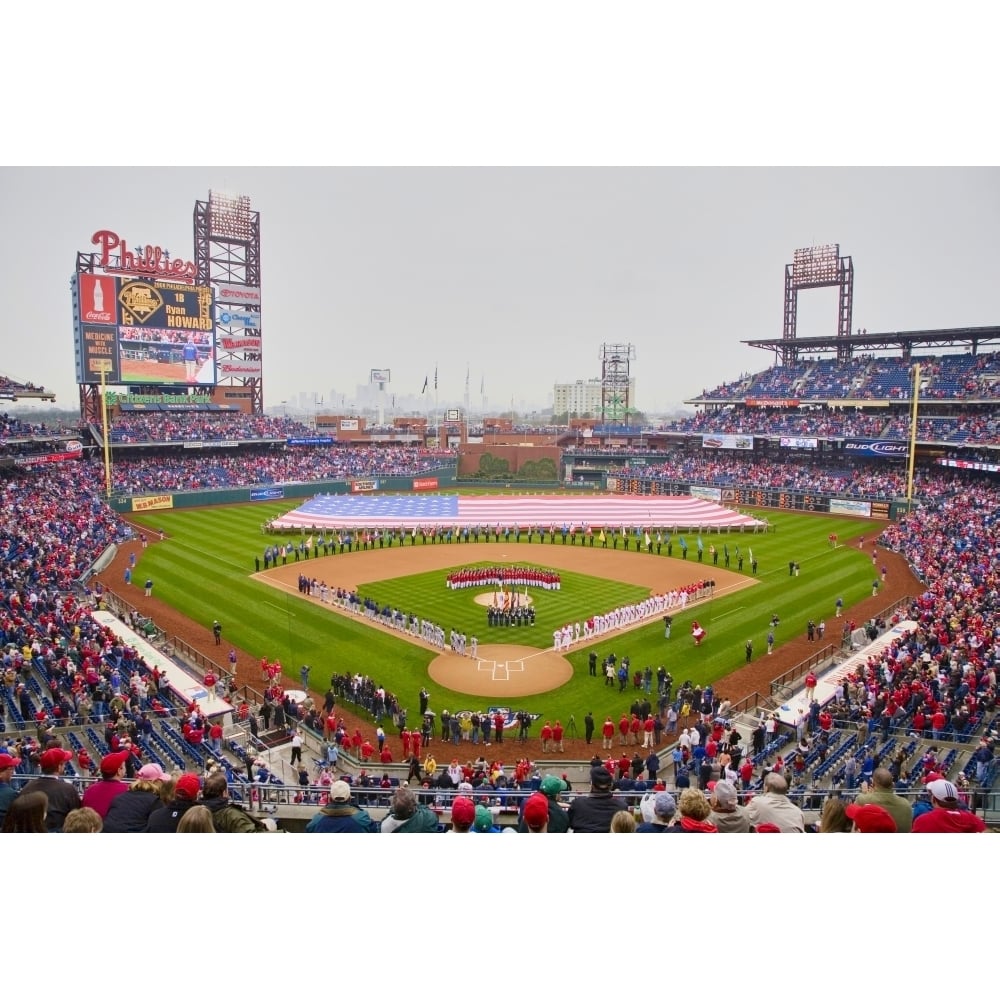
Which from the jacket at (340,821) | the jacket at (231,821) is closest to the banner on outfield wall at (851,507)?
the jacket at (340,821)

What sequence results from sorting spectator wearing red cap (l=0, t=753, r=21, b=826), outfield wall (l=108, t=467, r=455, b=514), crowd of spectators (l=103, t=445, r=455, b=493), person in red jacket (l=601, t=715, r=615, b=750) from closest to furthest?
spectator wearing red cap (l=0, t=753, r=21, b=826) < person in red jacket (l=601, t=715, r=615, b=750) < outfield wall (l=108, t=467, r=455, b=514) < crowd of spectators (l=103, t=445, r=455, b=493)

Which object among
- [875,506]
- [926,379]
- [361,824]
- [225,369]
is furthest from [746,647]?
[225,369]

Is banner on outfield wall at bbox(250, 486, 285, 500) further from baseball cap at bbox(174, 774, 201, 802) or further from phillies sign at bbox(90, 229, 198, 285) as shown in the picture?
baseball cap at bbox(174, 774, 201, 802)

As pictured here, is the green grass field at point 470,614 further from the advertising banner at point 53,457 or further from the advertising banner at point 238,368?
the advertising banner at point 238,368

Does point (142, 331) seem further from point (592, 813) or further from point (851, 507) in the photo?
point (592, 813)

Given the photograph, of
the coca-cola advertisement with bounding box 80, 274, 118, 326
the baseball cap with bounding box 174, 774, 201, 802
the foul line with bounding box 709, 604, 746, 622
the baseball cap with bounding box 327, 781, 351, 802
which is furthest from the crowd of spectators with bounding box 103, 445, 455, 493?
the baseball cap with bounding box 327, 781, 351, 802

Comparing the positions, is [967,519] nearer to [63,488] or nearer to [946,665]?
[946,665]
